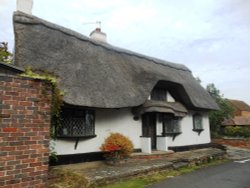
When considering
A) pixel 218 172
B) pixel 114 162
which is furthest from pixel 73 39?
pixel 218 172

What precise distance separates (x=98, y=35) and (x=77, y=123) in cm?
803

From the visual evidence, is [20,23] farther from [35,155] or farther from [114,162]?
[35,155]

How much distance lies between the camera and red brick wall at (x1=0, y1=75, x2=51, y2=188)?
13.4 feet

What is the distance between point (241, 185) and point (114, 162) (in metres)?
4.34

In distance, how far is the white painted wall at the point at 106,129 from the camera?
8945 mm

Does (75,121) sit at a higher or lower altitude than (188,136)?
higher

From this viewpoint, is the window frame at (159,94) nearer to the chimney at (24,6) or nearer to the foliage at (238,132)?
the chimney at (24,6)

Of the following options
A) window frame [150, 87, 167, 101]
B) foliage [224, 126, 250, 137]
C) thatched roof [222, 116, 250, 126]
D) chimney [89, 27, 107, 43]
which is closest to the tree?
foliage [224, 126, 250, 137]

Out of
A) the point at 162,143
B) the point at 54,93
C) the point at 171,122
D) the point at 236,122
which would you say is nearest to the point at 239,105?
the point at 236,122

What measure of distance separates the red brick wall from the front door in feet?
26.7

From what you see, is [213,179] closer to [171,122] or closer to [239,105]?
[171,122]

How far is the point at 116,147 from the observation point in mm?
Answer: 9383

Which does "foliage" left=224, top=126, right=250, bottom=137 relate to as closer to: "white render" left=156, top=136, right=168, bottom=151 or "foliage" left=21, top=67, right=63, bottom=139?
"white render" left=156, top=136, right=168, bottom=151

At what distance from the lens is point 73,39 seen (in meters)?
11.5
